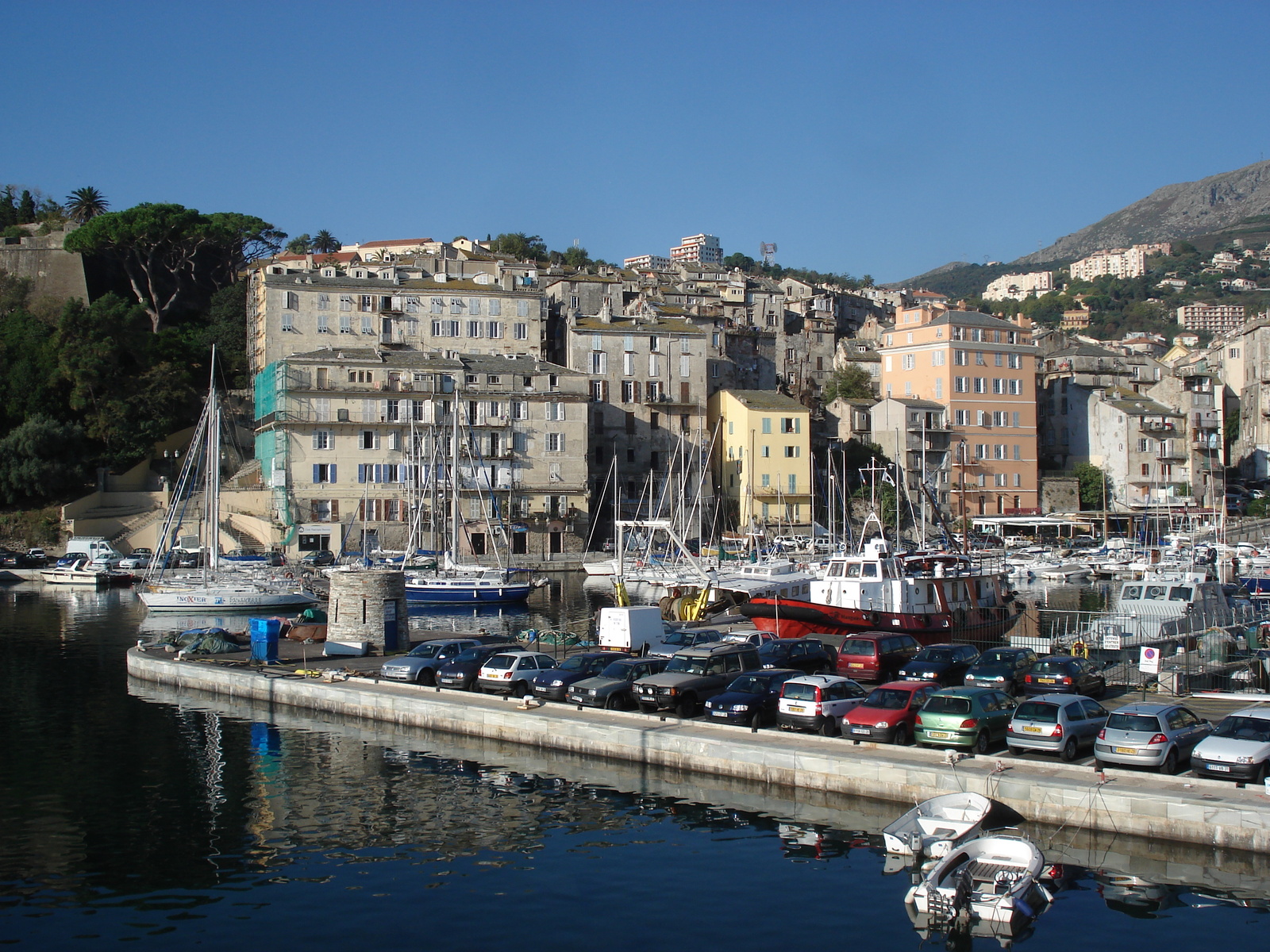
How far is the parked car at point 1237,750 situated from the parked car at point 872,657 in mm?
11483

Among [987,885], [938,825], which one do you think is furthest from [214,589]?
[987,885]

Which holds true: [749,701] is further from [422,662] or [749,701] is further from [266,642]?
[266,642]

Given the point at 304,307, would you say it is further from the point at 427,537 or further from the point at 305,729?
the point at 305,729

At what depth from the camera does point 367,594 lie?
37.1 meters

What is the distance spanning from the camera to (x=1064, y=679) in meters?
28.1

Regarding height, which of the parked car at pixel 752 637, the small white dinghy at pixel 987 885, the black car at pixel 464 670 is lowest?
the small white dinghy at pixel 987 885

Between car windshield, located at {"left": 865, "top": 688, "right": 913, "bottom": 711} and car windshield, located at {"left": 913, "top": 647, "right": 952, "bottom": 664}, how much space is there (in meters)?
6.40

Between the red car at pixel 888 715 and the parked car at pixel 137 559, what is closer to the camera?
the red car at pixel 888 715

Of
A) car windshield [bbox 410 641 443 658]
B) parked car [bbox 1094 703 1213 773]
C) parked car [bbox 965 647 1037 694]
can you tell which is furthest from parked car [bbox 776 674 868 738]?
car windshield [bbox 410 641 443 658]

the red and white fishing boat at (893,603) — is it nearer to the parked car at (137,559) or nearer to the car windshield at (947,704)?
the car windshield at (947,704)

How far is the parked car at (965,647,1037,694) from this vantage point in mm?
29078

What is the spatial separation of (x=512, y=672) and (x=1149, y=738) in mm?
15978

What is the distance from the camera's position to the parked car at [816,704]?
24.5 meters

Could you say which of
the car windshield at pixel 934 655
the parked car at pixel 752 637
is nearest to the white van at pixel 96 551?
the parked car at pixel 752 637
